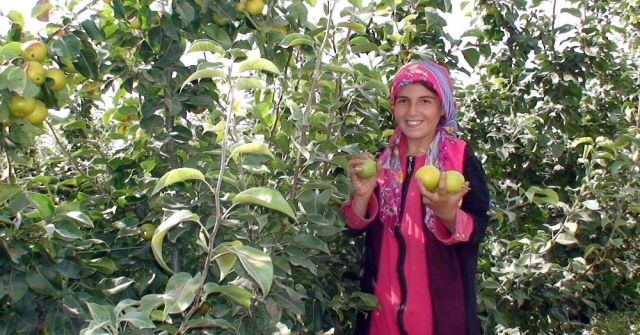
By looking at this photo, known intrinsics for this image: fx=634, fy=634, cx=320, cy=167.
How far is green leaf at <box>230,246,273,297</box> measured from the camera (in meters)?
1.20

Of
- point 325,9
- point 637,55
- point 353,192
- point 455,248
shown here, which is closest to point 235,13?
point 325,9

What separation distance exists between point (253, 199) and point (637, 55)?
4.29 meters

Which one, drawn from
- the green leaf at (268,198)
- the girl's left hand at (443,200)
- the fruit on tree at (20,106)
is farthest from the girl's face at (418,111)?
the fruit on tree at (20,106)

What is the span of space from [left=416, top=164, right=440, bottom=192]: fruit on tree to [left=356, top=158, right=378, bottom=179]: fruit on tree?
0.17 meters

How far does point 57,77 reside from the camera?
5.69 feet

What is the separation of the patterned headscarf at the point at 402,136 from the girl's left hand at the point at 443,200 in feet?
0.43

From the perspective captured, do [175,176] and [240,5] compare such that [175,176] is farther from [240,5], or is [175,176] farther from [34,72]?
[240,5]

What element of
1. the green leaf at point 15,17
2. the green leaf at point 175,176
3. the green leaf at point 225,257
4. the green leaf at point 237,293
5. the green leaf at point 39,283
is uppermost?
the green leaf at point 15,17

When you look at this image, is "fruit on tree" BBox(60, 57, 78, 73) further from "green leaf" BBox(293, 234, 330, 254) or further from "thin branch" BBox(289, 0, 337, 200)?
"green leaf" BBox(293, 234, 330, 254)

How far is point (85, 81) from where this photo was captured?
7.23ft

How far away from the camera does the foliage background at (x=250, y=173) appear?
1.48 meters

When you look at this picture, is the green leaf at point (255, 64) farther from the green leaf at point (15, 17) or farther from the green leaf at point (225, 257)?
the green leaf at point (15, 17)

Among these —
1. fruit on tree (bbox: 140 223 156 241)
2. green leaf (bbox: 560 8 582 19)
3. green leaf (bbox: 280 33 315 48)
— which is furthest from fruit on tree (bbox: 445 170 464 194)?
green leaf (bbox: 560 8 582 19)

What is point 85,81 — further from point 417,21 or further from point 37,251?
point 417,21
